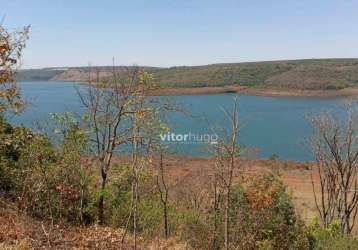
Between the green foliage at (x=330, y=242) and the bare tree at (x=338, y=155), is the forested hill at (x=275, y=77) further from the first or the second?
the green foliage at (x=330, y=242)

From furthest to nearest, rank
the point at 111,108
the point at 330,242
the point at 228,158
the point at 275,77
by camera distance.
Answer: the point at 275,77
the point at 330,242
the point at 111,108
the point at 228,158

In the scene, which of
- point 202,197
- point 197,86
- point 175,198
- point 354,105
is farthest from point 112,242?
point 197,86

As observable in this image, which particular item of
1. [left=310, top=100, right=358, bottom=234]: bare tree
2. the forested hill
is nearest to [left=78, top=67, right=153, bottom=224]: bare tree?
[left=310, top=100, right=358, bottom=234]: bare tree

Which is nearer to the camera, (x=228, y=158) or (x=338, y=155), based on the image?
(x=228, y=158)

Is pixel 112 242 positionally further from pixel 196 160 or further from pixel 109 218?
pixel 196 160

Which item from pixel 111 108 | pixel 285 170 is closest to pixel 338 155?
pixel 111 108

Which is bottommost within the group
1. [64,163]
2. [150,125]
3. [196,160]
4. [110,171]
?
[196,160]

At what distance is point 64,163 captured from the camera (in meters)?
9.51

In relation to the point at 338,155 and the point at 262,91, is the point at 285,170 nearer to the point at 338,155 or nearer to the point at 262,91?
A: the point at 338,155

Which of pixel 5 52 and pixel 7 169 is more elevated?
pixel 5 52

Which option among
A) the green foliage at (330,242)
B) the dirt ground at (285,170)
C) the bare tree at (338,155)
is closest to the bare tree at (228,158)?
the green foliage at (330,242)

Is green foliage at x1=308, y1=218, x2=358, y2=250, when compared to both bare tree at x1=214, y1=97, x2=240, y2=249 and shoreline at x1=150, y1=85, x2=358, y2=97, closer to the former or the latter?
bare tree at x1=214, y1=97, x2=240, y2=249

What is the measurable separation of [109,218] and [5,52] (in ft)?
18.4

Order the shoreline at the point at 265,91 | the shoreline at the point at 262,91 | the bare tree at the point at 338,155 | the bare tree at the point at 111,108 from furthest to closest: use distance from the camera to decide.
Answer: the shoreline at the point at 262,91
the shoreline at the point at 265,91
the bare tree at the point at 338,155
the bare tree at the point at 111,108
